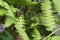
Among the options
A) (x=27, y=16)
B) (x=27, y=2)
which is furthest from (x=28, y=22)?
(x=27, y=2)

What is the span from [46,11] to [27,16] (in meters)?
0.20

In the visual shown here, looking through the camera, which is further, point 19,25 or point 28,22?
point 28,22

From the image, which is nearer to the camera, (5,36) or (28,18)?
(5,36)

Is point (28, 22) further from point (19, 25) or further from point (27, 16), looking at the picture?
point (19, 25)

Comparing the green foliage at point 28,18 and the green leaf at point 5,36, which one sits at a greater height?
the green foliage at point 28,18

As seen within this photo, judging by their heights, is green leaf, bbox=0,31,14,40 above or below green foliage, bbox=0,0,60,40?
below

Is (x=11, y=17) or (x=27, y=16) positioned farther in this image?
(x=27, y=16)

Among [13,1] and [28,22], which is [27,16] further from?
[13,1]

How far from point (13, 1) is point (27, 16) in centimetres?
17

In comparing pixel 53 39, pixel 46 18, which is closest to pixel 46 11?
pixel 46 18

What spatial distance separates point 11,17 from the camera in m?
0.71

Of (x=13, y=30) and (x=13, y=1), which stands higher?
(x=13, y=1)

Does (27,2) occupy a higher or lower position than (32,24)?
higher

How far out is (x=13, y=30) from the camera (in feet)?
2.80
